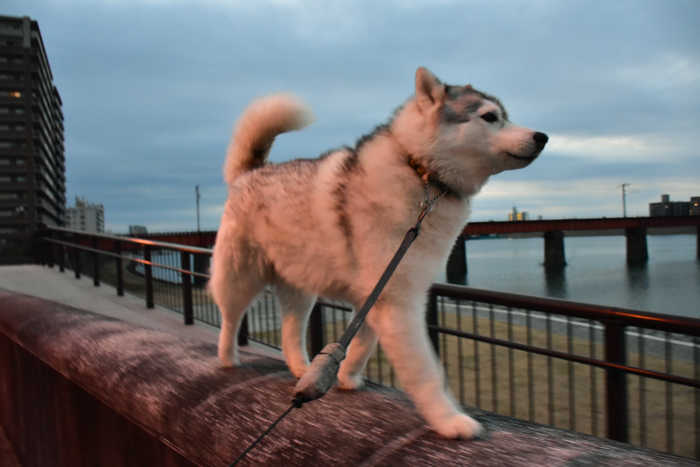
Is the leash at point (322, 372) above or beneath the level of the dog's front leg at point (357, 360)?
above

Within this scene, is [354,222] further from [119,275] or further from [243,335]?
[119,275]

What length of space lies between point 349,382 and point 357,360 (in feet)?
0.34

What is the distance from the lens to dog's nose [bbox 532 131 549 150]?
167cm

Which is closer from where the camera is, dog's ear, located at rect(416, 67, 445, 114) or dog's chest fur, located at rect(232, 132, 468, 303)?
dog's chest fur, located at rect(232, 132, 468, 303)

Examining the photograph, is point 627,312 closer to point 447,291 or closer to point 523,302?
point 523,302

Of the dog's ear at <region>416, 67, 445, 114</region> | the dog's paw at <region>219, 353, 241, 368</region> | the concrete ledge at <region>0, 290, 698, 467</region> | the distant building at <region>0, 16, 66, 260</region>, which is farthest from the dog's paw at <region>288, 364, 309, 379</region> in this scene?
the distant building at <region>0, 16, 66, 260</region>

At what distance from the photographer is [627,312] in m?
2.02

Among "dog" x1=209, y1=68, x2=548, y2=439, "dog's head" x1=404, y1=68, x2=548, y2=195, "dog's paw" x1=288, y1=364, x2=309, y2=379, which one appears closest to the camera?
"dog" x1=209, y1=68, x2=548, y2=439

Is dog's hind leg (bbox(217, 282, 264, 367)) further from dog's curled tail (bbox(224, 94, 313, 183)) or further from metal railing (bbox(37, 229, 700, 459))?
dog's curled tail (bbox(224, 94, 313, 183))

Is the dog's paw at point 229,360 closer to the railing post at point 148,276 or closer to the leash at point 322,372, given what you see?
the leash at point 322,372

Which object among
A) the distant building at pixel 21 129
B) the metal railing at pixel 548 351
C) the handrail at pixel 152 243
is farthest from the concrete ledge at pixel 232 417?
the distant building at pixel 21 129

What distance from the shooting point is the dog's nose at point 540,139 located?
167cm

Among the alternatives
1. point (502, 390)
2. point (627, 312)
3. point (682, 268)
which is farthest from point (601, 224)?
point (627, 312)

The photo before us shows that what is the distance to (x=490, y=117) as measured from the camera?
1.74 m
